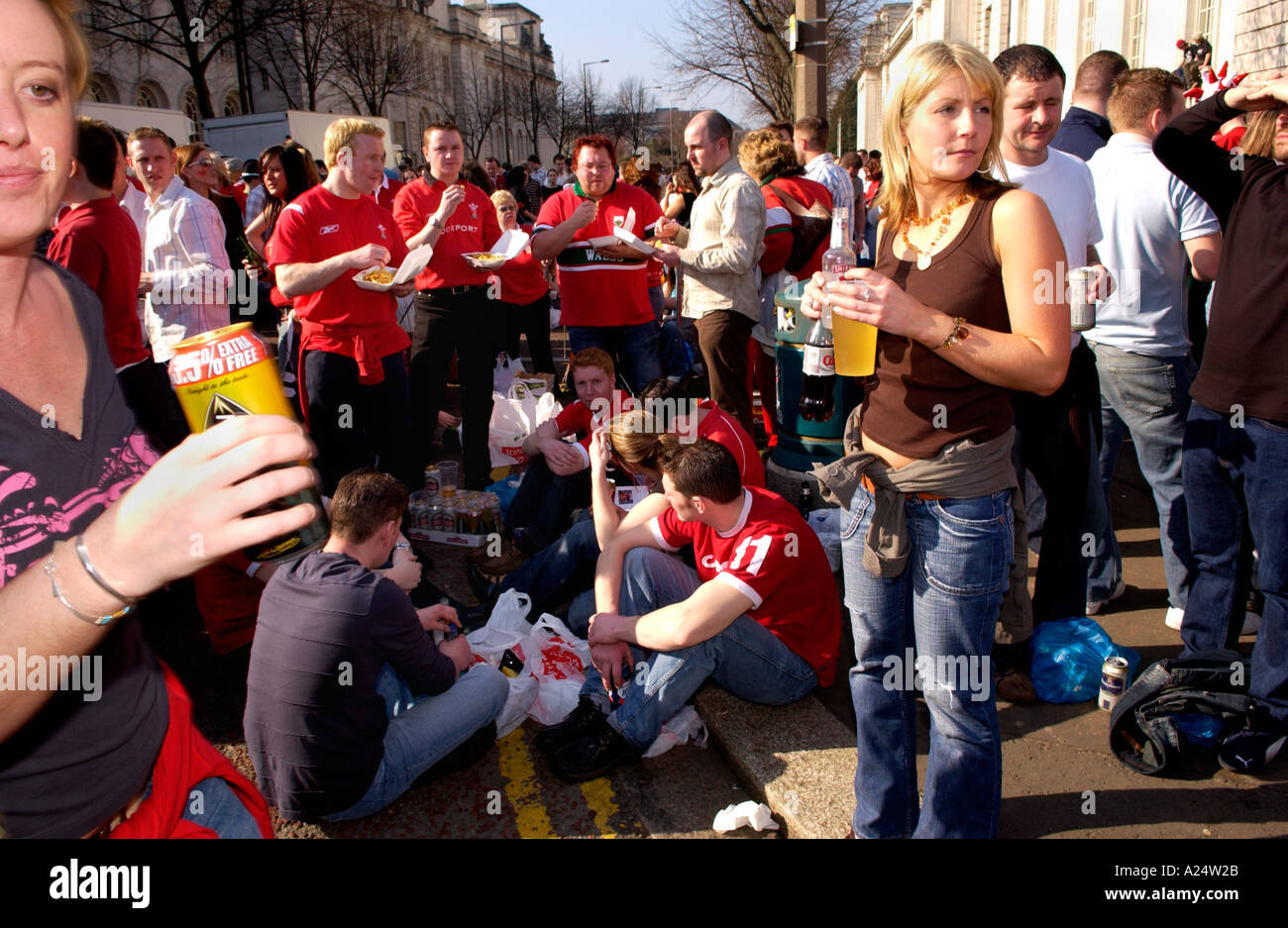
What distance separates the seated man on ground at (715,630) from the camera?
3.26 metres

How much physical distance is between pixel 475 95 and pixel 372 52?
85.0 feet

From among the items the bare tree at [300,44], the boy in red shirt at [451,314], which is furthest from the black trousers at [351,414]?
the bare tree at [300,44]

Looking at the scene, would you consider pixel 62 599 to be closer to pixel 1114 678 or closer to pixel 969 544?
pixel 969 544

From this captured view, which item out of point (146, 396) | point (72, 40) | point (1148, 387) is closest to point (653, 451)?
point (1148, 387)

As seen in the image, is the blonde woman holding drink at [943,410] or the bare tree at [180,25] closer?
the blonde woman holding drink at [943,410]

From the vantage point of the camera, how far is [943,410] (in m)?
2.23

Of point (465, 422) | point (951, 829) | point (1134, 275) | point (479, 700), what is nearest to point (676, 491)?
point (479, 700)

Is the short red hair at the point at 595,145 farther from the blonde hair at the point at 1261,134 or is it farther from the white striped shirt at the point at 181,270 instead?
the blonde hair at the point at 1261,134

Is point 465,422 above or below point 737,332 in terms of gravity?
below

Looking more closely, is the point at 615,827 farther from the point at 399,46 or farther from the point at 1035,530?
the point at 399,46

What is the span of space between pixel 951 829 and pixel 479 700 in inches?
70.2

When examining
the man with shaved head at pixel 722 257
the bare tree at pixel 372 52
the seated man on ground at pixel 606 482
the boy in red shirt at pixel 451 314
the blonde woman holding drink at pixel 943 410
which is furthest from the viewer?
the bare tree at pixel 372 52

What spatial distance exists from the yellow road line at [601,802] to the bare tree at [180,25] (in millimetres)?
26939

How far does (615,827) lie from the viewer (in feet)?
10.2
